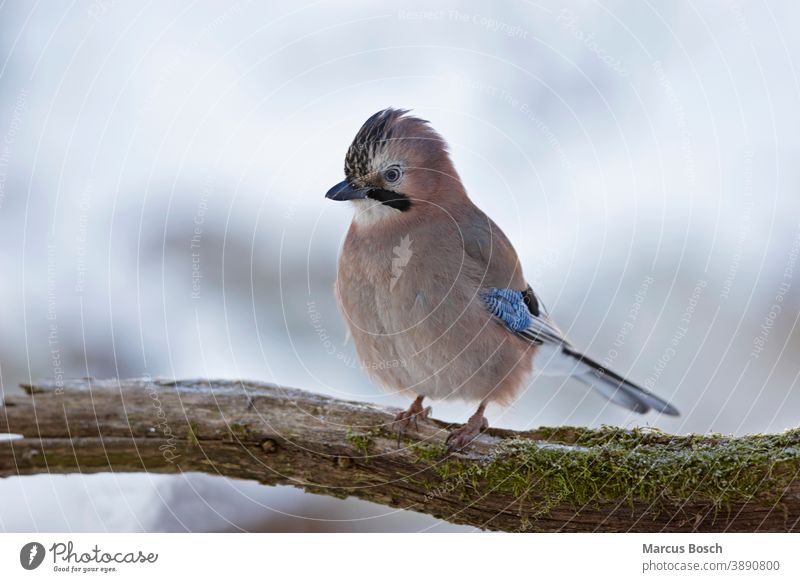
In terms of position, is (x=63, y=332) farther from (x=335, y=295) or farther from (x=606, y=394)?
(x=606, y=394)

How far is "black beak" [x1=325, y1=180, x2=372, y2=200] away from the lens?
358cm

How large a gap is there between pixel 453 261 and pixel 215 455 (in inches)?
58.8

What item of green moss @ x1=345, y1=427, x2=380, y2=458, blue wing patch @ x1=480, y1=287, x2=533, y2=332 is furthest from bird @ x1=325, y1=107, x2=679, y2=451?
green moss @ x1=345, y1=427, x2=380, y2=458

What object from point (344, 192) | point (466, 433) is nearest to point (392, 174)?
point (344, 192)

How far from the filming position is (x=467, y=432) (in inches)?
147

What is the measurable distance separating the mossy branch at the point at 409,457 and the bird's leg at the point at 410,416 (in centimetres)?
5

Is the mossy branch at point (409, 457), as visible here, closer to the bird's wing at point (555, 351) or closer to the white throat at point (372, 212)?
the bird's wing at point (555, 351)

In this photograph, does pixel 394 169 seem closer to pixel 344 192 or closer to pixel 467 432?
pixel 344 192

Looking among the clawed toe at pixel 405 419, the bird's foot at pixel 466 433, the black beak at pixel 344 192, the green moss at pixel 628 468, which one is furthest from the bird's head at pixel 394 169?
the green moss at pixel 628 468

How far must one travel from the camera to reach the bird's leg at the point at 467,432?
3680 millimetres

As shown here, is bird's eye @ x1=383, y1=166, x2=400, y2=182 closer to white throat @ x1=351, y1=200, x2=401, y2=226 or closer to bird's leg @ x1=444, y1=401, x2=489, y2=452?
white throat @ x1=351, y1=200, x2=401, y2=226

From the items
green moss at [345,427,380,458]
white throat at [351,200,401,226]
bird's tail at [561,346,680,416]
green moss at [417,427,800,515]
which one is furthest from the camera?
bird's tail at [561,346,680,416]

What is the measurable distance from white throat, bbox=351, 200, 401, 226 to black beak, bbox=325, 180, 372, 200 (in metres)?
0.14
